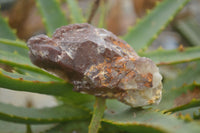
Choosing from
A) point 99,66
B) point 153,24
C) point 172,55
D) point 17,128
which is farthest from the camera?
point 153,24

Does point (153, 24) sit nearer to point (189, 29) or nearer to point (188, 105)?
point (188, 105)

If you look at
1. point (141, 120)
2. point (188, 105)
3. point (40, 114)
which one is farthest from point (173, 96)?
point (40, 114)

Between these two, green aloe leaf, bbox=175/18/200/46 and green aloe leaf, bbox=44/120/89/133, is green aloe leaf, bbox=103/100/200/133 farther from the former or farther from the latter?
green aloe leaf, bbox=175/18/200/46

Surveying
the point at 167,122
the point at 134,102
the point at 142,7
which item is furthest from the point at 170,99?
the point at 142,7

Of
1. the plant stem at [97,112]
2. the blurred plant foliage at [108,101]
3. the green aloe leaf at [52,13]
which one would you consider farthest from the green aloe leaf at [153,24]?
the plant stem at [97,112]

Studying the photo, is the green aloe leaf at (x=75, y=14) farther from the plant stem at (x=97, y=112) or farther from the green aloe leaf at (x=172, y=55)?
the plant stem at (x=97, y=112)

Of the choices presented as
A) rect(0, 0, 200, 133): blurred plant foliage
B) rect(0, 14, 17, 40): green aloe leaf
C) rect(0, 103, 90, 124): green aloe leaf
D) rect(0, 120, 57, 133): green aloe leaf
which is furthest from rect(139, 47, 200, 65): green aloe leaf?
rect(0, 14, 17, 40): green aloe leaf
